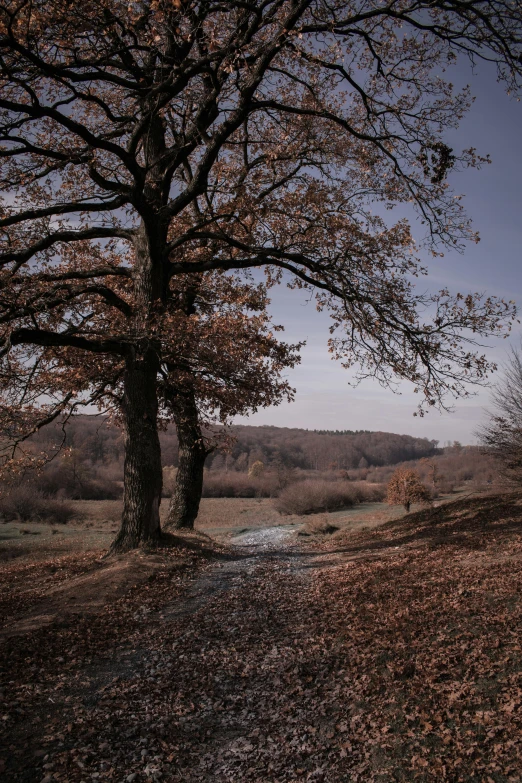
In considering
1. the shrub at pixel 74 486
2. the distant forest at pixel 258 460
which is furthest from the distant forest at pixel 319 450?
the shrub at pixel 74 486

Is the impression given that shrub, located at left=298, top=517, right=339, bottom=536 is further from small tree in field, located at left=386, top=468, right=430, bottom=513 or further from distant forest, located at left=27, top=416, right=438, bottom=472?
distant forest, located at left=27, top=416, right=438, bottom=472

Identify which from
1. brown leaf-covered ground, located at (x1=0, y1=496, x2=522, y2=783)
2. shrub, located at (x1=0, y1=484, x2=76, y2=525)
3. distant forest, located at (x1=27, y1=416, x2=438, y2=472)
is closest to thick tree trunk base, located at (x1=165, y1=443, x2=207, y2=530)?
brown leaf-covered ground, located at (x1=0, y1=496, x2=522, y2=783)

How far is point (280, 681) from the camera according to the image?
5520 mm

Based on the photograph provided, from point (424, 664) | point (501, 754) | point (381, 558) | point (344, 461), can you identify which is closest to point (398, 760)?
point (501, 754)

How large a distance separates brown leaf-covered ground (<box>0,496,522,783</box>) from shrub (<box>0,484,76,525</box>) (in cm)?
2721

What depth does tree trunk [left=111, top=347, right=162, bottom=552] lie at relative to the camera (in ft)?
38.4

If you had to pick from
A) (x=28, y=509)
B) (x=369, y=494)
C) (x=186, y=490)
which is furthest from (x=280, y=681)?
(x=369, y=494)

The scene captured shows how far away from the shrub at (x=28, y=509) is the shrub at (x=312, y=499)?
17.5 m

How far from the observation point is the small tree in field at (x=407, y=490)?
2919 cm

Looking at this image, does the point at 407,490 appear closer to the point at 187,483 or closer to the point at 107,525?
the point at 187,483

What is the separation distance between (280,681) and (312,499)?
3917cm

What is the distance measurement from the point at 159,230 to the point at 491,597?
1020 centimetres

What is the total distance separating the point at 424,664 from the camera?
5289mm

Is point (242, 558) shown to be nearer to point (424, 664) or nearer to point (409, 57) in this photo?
point (424, 664)
